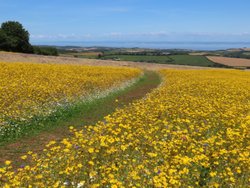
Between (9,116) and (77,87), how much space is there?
785cm

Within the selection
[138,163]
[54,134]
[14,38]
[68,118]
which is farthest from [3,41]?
[138,163]

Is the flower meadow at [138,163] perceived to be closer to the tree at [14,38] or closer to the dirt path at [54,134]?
the dirt path at [54,134]

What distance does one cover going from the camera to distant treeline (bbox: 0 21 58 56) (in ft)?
262

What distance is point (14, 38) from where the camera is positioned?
3199 inches

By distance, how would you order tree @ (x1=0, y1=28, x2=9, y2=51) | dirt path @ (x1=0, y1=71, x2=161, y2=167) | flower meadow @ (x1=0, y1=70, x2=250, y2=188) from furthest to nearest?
1. tree @ (x1=0, y1=28, x2=9, y2=51)
2. dirt path @ (x1=0, y1=71, x2=161, y2=167)
3. flower meadow @ (x1=0, y1=70, x2=250, y2=188)

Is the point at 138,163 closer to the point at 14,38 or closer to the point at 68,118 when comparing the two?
the point at 68,118

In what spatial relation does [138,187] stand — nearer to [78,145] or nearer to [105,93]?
[78,145]

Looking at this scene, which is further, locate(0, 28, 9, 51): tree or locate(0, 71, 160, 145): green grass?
locate(0, 28, 9, 51): tree

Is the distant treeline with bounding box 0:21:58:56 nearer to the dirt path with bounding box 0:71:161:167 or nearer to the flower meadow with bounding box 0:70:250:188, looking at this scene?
the dirt path with bounding box 0:71:161:167

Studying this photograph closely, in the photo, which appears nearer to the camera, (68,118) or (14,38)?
(68,118)

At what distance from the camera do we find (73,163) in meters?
6.11

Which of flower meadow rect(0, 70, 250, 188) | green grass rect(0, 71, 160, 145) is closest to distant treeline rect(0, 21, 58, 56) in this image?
green grass rect(0, 71, 160, 145)

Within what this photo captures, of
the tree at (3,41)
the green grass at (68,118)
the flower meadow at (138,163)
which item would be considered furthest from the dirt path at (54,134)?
the tree at (3,41)

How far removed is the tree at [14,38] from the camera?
80000 millimetres
